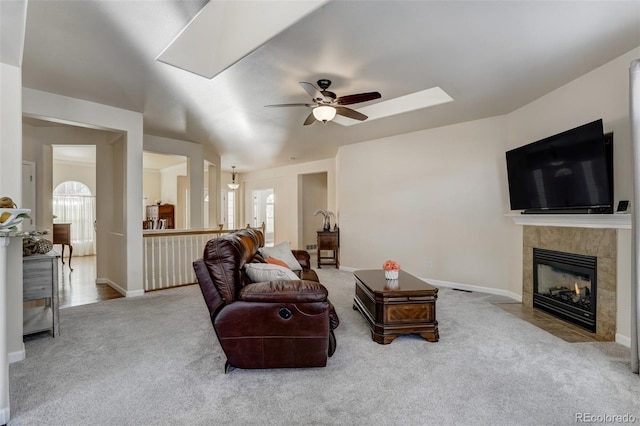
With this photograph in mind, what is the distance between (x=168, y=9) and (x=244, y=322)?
6.93ft

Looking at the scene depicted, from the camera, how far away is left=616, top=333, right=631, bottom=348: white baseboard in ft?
8.45

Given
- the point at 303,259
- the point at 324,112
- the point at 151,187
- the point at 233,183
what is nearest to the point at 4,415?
the point at 303,259

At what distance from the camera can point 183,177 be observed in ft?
28.7

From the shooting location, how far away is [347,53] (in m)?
2.59

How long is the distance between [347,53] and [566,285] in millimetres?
3316

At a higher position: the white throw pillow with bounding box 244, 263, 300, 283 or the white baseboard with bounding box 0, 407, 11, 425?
the white throw pillow with bounding box 244, 263, 300, 283

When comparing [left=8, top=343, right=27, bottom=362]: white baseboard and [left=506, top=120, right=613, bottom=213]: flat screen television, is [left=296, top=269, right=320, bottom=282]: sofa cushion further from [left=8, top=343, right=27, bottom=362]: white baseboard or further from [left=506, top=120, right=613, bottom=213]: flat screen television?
[left=506, top=120, right=613, bottom=213]: flat screen television

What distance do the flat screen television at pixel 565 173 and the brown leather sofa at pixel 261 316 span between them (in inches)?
106

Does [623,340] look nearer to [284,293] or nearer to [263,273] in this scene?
[284,293]

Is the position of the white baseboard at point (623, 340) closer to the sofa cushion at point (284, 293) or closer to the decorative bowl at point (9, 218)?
the sofa cushion at point (284, 293)

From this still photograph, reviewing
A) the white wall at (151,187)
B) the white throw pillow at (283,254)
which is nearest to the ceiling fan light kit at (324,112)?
the white throw pillow at (283,254)

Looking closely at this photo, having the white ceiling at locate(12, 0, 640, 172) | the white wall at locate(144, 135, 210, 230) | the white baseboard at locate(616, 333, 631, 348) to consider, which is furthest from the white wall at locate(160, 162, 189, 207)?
the white baseboard at locate(616, 333, 631, 348)

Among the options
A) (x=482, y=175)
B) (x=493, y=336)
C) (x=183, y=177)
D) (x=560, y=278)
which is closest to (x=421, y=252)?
(x=482, y=175)

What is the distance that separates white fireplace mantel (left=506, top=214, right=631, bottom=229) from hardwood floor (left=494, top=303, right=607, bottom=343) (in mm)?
1009
